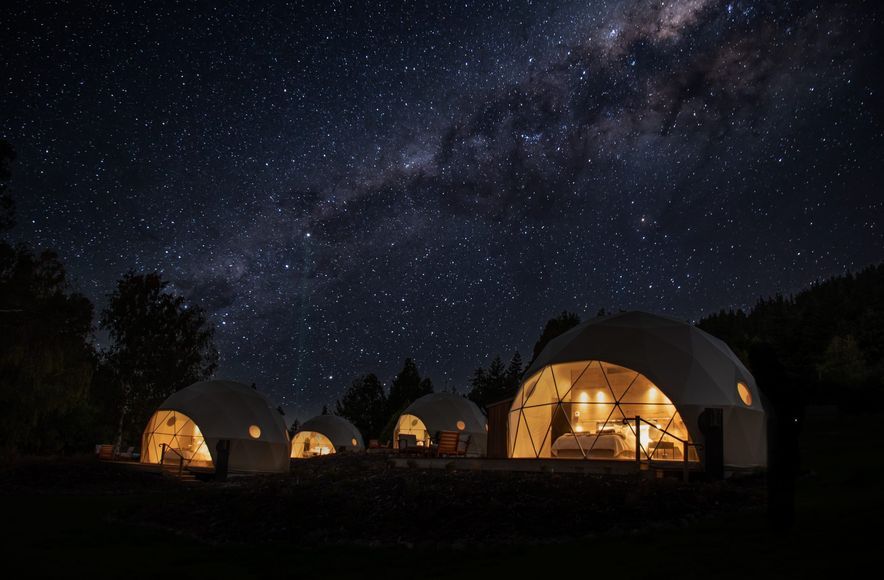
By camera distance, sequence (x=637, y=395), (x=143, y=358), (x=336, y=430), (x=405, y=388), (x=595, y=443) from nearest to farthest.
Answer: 1. (x=595, y=443)
2. (x=637, y=395)
3. (x=143, y=358)
4. (x=336, y=430)
5. (x=405, y=388)

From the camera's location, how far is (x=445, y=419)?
4238 cm

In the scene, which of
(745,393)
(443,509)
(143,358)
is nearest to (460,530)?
(443,509)

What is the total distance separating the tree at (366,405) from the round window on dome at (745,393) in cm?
5735

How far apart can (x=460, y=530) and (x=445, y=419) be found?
113 ft

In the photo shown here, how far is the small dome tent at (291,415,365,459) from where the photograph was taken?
47.2 meters

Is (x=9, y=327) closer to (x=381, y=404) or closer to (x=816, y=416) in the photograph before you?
(x=816, y=416)

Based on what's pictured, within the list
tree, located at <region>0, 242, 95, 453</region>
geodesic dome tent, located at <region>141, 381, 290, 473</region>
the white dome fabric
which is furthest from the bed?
the white dome fabric

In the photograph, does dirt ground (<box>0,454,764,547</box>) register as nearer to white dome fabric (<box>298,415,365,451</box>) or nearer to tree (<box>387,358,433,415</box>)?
white dome fabric (<box>298,415,365,451</box>)

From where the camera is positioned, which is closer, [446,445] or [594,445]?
[594,445]

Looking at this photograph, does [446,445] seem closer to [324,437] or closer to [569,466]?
[569,466]

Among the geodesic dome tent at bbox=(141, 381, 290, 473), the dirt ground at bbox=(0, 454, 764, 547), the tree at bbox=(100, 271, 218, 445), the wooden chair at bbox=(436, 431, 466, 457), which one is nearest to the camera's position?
the dirt ground at bbox=(0, 454, 764, 547)

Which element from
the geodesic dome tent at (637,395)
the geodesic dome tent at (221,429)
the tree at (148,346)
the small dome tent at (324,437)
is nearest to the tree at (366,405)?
the small dome tent at (324,437)

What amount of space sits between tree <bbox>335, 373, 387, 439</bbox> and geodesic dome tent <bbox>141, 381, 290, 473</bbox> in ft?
148

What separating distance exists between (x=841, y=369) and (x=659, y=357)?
1373 inches
